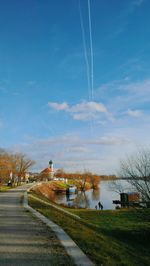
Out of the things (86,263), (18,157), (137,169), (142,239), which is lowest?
(142,239)

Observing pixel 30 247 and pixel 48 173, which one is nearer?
pixel 30 247

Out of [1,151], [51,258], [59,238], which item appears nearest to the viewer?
[51,258]

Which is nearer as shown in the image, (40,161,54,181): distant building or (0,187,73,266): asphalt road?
(0,187,73,266): asphalt road

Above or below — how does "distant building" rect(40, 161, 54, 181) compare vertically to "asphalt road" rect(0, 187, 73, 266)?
above

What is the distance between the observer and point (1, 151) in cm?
7850

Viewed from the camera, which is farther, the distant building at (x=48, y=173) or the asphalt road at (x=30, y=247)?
the distant building at (x=48, y=173)

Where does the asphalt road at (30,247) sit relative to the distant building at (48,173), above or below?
below

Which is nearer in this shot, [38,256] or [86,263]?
[86,263]

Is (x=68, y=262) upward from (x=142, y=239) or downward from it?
upward

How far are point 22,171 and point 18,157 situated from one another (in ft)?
13.7

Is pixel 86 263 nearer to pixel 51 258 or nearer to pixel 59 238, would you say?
pixel 51 258

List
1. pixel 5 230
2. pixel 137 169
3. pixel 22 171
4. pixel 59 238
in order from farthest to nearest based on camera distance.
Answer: pixel 22 171 < pixel 137 169 < pixel 5 230 < pixel 59 238

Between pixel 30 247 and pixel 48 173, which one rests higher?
pixel 48 173

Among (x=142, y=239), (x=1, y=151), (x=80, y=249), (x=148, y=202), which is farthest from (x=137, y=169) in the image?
(x=1, y=151)
